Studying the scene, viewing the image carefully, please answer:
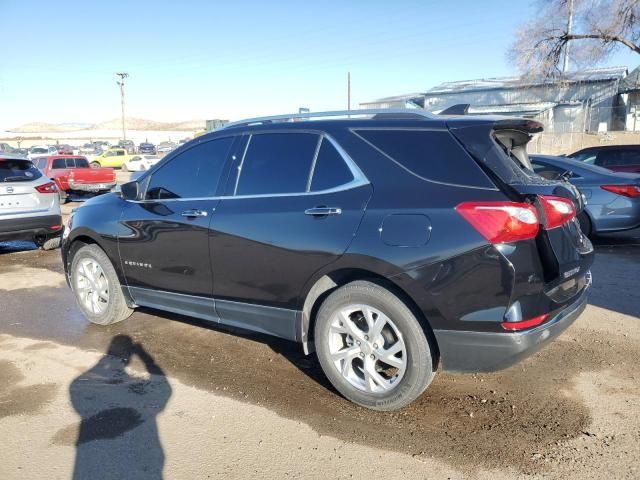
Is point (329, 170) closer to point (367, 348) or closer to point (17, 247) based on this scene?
point (367, 348)

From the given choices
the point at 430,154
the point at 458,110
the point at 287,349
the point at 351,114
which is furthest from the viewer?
the point at 287,349

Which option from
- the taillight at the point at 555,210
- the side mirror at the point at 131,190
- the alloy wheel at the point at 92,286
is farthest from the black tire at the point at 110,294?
the taillight at the point at 555,210

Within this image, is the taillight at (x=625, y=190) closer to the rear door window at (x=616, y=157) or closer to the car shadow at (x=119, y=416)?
the rear door window at (x=616, y=157)

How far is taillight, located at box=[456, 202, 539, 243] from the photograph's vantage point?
288cm

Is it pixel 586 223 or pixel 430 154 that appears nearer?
pixel 430 154

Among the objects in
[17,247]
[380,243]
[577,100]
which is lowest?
[17,247]

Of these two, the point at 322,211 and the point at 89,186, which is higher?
the point at 322,211

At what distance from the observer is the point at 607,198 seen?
313 inches

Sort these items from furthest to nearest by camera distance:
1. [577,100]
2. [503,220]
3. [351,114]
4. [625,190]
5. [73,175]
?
[577,100]
[73,175]
[625,190]
[351,114]
[503,220]

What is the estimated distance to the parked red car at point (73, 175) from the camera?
58.3ft

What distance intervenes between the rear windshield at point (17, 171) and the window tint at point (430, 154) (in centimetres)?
673

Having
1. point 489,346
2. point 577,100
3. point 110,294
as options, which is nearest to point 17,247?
point 110,294

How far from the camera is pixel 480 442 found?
3.01 m

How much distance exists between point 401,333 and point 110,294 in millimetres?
3079
